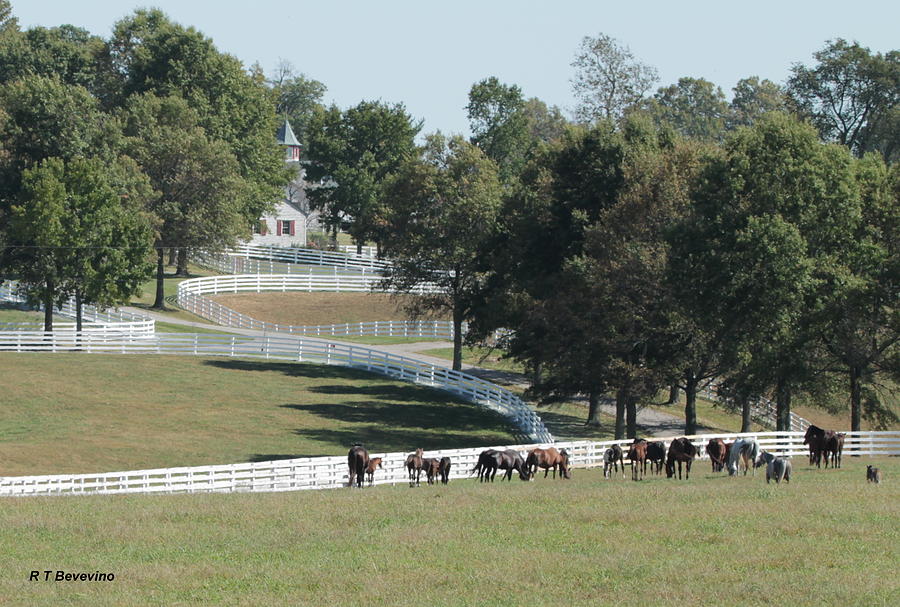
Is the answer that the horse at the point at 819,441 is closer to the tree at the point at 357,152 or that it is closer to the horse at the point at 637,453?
the horse at the point at 637,453

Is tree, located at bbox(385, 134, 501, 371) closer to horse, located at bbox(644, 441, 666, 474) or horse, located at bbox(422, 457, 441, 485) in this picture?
horse, located at bbox(644, 441, 666, 474)

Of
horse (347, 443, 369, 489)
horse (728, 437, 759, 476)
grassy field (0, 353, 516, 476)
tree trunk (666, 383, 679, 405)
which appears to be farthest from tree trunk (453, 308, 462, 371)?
horse (728, 437, 759, 476)

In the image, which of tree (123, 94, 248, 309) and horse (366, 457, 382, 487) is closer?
horse (366, 457, 382, 487)

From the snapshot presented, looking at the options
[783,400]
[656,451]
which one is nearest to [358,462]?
[656,451]

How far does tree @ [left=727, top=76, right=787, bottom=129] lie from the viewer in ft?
595

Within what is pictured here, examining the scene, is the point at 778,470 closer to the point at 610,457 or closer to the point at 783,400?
the point at 610,457

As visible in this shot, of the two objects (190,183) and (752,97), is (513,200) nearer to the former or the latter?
(190,183)

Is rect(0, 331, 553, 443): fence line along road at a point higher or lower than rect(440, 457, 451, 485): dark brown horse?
higher

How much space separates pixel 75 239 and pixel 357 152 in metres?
49.0

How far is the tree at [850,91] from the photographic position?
10031cm

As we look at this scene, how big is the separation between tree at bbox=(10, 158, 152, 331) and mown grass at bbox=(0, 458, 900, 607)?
38.4 metres

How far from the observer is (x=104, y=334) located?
67375mm

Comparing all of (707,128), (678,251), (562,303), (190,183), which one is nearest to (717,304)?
(678,251)

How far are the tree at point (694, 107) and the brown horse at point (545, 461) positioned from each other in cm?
14229
